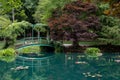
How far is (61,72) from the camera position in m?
15.2

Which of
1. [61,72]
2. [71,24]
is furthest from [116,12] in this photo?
[71,24]

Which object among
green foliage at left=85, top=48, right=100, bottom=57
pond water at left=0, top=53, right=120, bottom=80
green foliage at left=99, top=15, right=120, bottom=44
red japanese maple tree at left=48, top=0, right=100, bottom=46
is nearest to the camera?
pond water at left=0, top=53, right=120, bottom=80

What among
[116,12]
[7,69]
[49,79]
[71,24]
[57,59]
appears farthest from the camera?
[71,24]

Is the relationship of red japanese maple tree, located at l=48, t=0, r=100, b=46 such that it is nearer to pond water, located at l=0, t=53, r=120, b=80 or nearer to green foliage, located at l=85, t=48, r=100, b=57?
green foliage, located at l=85, t=48, r=100, b=57

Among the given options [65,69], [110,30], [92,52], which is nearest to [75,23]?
[92,52]

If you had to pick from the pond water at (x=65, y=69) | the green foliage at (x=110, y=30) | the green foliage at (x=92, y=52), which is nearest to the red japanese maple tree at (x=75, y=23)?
the green foliage at (x=110, y=30)

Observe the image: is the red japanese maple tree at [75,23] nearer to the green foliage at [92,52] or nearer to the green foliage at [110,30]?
the green foliage at [110,30]

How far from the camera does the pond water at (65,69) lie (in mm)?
13805

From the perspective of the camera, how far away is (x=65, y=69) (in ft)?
53.0

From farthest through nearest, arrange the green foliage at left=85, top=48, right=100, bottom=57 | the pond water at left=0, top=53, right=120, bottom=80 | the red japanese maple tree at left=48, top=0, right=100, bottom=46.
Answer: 1. the red japanese maple tree at left=48, top=0, right=100, bottom=46
2. the green foliage at left=85, top=48, right=100, bottom=57
3. the pond water at left=0, top=53, right=120, bottom=80

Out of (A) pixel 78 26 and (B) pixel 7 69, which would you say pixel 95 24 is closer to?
(A) pixel 78 26

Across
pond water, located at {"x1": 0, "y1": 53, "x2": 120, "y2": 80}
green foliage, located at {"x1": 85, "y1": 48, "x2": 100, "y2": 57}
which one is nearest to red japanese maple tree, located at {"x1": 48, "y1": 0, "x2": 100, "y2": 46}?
green foliage, located at {"x1": 85, "y1": 48, "x2": 100, "y2": 57}

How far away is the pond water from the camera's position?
13805mm

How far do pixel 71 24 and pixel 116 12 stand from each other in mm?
18671
